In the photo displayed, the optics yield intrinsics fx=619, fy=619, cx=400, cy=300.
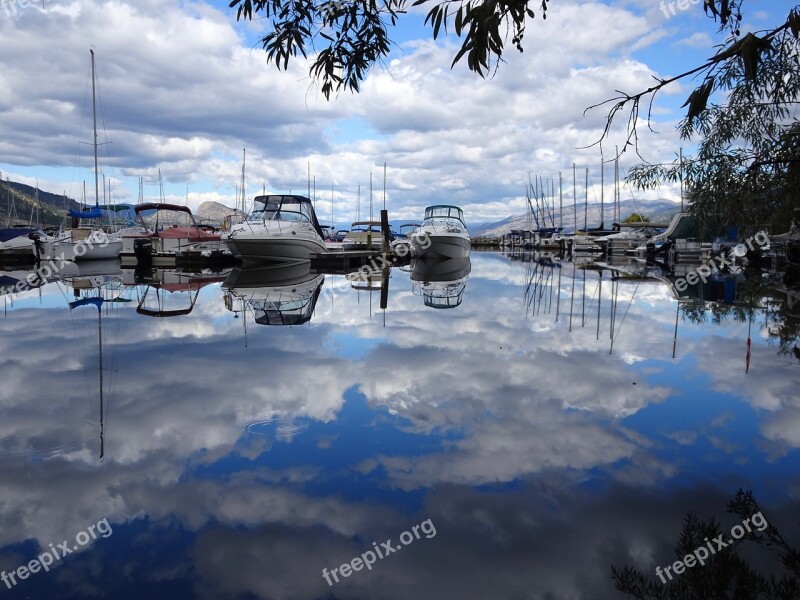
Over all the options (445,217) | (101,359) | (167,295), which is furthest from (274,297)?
(445,217)

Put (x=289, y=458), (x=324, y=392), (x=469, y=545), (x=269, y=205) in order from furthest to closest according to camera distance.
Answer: (x=269, y=205), (x=324, y=392), (x=289, y=458), (x=469, y=545)

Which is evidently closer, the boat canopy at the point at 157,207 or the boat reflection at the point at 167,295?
the boat reflection at the point at 167,295

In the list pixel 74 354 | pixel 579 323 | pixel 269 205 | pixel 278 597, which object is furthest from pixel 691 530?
pixel 269 205

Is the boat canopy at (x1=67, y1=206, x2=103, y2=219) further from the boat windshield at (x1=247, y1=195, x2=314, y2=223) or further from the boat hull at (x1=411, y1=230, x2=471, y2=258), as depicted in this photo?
the boat hull at (x1=411, y1=230, x2=471, y2=258)

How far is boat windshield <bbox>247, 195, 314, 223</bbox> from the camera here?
29312 millimetres

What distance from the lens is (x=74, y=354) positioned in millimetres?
9016

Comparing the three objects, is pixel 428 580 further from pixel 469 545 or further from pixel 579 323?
pixel 579 323

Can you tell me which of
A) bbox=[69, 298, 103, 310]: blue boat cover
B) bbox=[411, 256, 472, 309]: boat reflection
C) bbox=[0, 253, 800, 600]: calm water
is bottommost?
bbox=[0, 253, 800, 600]: calm water

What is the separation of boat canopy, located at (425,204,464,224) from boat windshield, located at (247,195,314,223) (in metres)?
9.62

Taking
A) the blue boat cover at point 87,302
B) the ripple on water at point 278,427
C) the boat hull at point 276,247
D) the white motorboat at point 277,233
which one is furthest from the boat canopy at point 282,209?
the ripple on water at point 278,427

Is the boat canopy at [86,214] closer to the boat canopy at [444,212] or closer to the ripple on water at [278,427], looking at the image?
the boat canopy at [444,212]

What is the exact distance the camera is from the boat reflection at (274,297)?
1302cm

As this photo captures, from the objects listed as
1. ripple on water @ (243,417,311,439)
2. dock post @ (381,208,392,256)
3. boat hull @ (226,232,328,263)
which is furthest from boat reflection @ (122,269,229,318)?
dock post @ (381,208,392,256)

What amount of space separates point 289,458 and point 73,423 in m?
2.29
